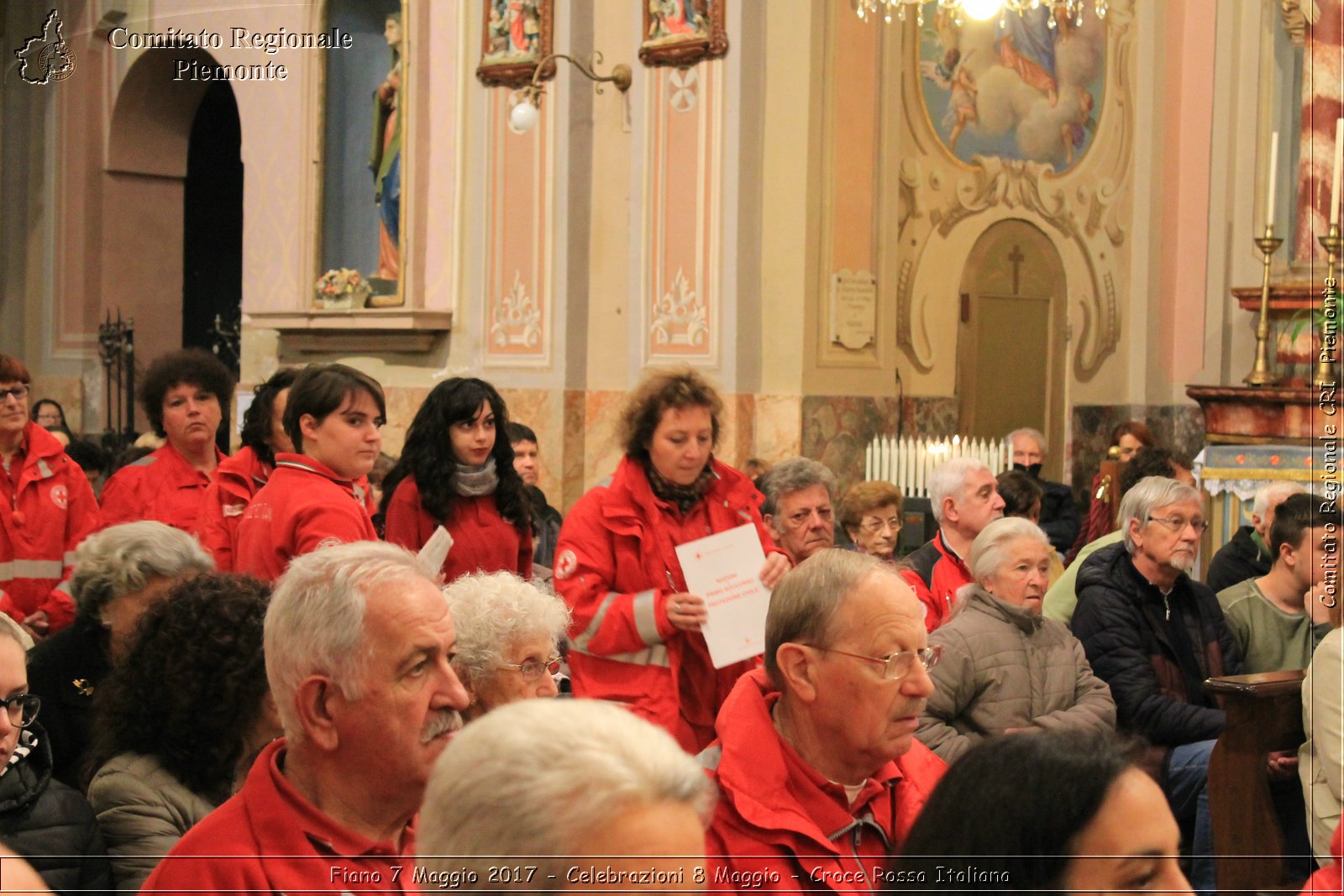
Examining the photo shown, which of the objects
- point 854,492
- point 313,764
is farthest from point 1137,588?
point 313,764

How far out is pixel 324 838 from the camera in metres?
2.11

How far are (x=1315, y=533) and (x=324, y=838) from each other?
3678mm

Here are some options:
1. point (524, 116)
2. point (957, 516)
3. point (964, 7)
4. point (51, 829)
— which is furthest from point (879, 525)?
point (524, 116)

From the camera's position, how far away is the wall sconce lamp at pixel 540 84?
10633mm

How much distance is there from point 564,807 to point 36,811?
1554 millimetres

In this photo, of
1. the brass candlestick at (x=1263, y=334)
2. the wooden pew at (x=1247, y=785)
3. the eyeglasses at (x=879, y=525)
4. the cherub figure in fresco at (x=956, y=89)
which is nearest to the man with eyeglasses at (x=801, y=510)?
the eyeglasses at (x=879, y=525)

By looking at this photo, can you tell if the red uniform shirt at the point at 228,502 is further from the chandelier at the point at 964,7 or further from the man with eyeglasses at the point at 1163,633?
the chandelier at the point at 964,7

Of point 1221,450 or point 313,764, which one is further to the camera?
point 1221,450

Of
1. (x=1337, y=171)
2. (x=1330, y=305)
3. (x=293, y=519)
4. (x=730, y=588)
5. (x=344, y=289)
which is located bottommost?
(x=730, y=588)

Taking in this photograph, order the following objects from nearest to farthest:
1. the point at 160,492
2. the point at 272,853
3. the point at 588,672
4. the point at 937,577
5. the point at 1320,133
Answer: the point at 272,853 < the point at 588,672 < the point at 937,577 < the point at 160,492 < the point at 1320,133

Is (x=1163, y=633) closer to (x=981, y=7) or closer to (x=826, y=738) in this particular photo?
(x=826, y=738)

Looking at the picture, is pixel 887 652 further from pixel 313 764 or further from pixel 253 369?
pixel 253 369

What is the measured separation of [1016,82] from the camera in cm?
1188

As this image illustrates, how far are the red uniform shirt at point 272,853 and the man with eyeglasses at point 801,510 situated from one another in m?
2.90
